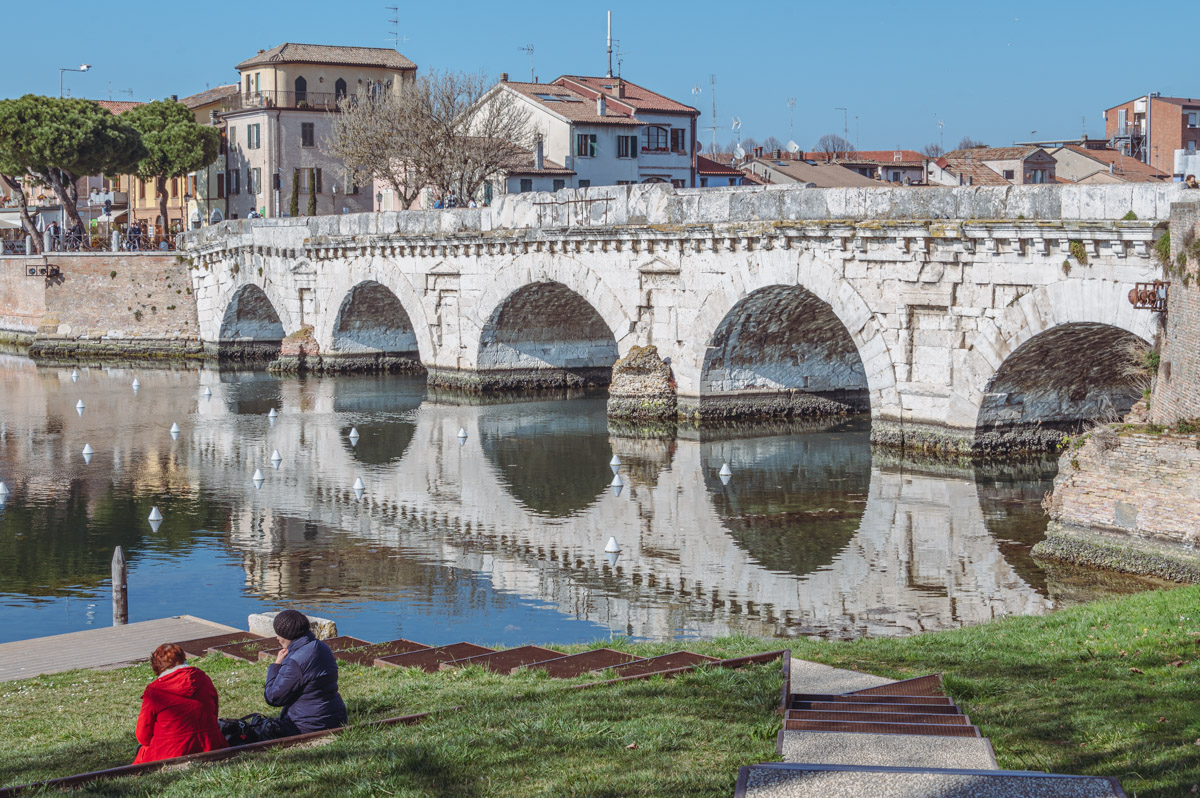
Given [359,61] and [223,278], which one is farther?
[359,61]

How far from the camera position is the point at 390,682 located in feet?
35.2

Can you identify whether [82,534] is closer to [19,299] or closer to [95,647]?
[95,647]

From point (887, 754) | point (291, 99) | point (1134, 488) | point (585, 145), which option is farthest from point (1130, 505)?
point (291, 99)

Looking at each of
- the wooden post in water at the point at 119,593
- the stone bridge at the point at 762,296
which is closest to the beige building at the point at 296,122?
the stone bridge at the point at 762,296

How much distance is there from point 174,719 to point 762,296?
22.8 metres

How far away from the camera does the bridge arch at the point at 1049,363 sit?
22406 mm

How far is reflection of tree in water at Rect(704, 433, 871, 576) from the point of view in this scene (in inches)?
794

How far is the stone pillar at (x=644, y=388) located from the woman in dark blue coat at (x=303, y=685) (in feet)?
76.7

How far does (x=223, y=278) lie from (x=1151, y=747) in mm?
46380

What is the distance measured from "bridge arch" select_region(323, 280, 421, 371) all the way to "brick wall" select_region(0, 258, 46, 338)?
17385 mm

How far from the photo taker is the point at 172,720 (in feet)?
27.2

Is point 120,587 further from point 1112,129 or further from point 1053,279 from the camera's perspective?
point 1112,129

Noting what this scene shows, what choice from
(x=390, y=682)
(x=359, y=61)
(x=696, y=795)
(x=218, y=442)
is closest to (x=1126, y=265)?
(x=390, y=682)

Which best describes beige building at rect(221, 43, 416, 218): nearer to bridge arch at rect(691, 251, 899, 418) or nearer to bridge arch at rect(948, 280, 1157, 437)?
bridge arch at rect(691, 251, 899, 418)
